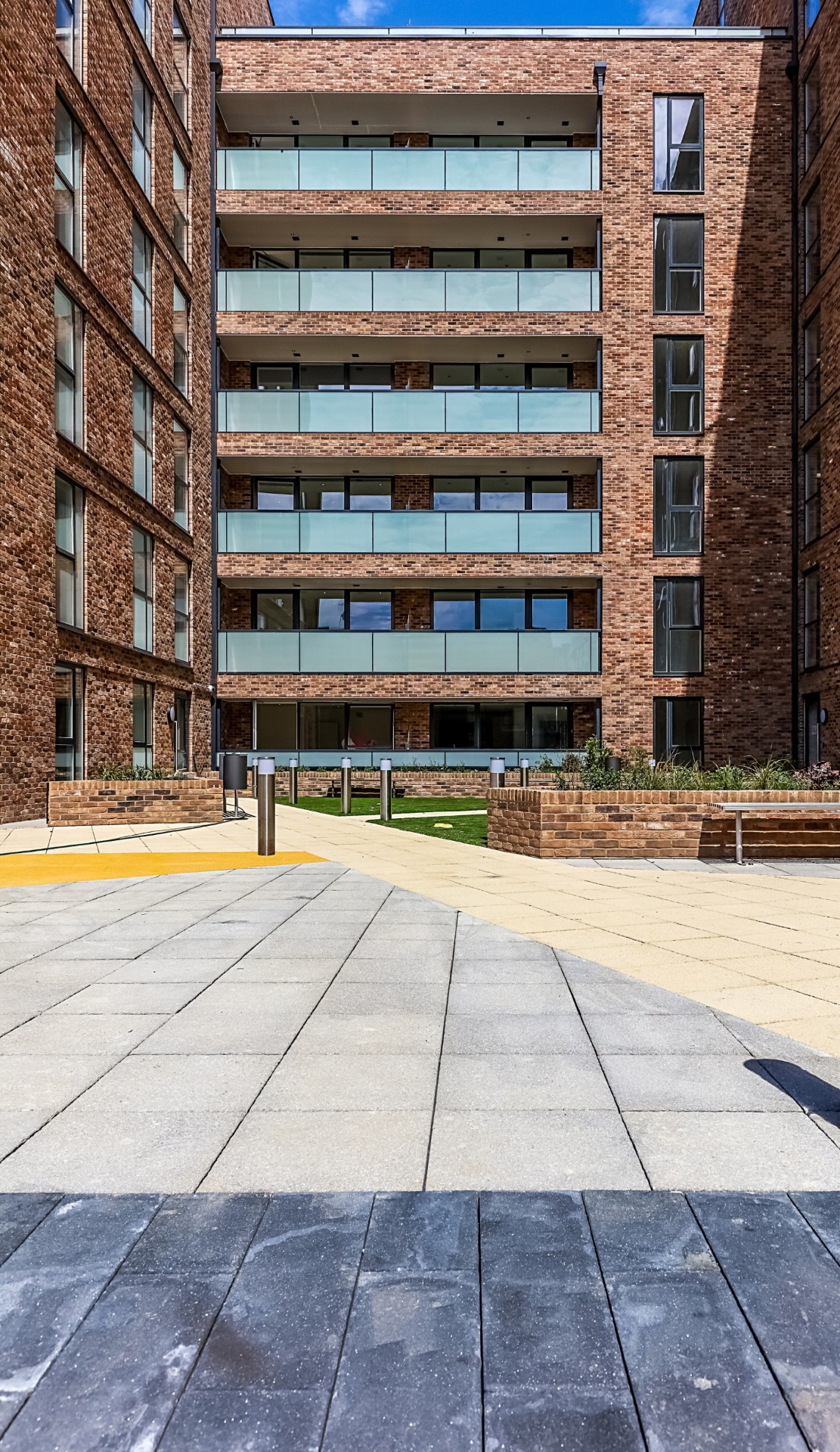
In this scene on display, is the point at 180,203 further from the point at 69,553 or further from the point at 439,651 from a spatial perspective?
the point at 439,651

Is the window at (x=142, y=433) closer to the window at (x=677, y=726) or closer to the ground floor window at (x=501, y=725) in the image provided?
the ground floor window at (x=501, y=725)

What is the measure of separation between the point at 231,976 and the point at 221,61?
29666 mm

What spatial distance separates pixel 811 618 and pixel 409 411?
1202 cm

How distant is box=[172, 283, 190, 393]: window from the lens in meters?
23.7

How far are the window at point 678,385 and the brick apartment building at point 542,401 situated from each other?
0.23 feet

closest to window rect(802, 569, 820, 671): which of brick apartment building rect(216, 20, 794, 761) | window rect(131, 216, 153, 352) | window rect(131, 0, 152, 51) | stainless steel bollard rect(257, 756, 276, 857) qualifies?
brick apartment building rect(216, 20, 794, 761)

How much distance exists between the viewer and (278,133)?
27.2 metres

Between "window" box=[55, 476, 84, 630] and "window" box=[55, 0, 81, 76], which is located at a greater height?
"window" box=[55, 0, 81, 76]

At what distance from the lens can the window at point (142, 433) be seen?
68.0 ft

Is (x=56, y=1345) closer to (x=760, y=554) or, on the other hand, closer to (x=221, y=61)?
(x=760, y=554)

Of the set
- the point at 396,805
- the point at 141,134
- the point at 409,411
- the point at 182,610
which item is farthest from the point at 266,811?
the point at 141,134

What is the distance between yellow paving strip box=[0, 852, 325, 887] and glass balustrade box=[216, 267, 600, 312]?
19.1m

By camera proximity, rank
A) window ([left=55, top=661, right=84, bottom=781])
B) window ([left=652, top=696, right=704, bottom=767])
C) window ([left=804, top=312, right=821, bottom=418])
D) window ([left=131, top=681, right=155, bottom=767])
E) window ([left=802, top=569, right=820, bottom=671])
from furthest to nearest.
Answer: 1. window ([left=652, top=696, right=704, bottom=767])
2. window ([left=804, top=312, right=821, bottom=418])
3. window ([left=802, top=569, right=820, bottom=671])
4. window ([left=131, top=681, right=155, bottom=767])
5. window ([left=55, top=661, right=84, bottom=781])

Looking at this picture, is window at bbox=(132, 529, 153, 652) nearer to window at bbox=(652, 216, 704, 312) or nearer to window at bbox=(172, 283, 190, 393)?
window at bbox=(172, 283, 190, 393)
